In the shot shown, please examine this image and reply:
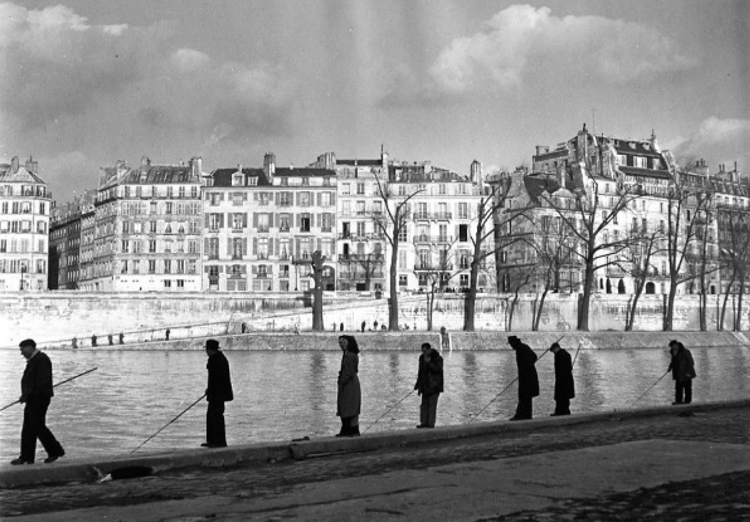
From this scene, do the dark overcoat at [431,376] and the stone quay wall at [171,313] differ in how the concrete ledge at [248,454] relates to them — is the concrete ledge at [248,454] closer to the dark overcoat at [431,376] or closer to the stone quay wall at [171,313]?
the dark overcoat at [431,376]

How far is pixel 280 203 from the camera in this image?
302 feet

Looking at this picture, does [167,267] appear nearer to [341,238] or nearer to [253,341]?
[341,238]

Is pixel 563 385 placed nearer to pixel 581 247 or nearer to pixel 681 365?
pixel 681 365

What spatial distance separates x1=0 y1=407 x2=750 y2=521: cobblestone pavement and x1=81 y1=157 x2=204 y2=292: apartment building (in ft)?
256

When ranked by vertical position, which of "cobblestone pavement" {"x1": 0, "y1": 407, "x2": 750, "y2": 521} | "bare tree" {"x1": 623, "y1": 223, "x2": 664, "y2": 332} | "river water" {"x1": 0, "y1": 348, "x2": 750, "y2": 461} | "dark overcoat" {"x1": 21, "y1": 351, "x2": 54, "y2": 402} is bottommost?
"river water" {"x1": 0, "y1": 348, "x2": 750, "y2": 461}

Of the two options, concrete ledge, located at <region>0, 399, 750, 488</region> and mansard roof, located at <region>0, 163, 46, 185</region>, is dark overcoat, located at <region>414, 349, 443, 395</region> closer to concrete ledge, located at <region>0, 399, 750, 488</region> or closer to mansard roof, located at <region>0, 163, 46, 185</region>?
concrete ledge, located at <region>0, 399, 750, 488</region>

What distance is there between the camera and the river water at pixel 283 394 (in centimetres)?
1900

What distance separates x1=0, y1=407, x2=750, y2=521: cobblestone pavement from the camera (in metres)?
9.01

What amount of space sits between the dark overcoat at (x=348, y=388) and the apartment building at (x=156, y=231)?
3037 inches

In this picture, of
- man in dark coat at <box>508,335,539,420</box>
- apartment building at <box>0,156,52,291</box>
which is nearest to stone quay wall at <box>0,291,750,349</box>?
apartment building at <box>0,156,52,291</box>

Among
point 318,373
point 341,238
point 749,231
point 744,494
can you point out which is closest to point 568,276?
point 341,238

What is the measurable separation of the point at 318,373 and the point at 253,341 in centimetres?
2307

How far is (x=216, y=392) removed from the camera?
13953 millimetres

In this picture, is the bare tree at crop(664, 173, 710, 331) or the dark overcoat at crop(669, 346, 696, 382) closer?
the dark overcoat at crop(669, 346, 696, 382)
